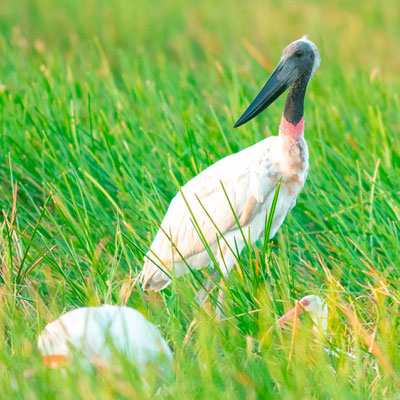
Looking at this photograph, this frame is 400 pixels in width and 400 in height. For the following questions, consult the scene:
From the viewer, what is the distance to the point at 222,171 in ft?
9.63

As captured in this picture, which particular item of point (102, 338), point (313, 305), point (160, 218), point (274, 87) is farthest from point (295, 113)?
point (102, 338)

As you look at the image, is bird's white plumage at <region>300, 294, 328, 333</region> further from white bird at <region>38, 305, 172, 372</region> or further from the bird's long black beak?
the bird's long black beak

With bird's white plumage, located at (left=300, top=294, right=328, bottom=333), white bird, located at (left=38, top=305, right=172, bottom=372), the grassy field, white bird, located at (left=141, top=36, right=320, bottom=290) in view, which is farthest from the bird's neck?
white bird, located at (left=38, top=305, right=172, bottom=372)

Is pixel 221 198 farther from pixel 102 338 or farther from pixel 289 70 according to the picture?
pixel 102 338

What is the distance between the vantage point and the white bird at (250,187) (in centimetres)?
287

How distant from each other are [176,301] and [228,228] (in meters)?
0.63

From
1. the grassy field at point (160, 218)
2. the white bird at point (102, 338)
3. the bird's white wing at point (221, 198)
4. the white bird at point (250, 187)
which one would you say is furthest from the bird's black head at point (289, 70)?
the white bird at point (102, 338)

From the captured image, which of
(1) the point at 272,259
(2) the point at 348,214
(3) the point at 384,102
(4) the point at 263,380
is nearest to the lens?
(4) the point at 263,380

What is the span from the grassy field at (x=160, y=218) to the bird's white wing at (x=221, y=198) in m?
0.09

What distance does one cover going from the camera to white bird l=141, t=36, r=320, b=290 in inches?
113

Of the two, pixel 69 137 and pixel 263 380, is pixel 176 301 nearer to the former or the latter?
pixel 263 380

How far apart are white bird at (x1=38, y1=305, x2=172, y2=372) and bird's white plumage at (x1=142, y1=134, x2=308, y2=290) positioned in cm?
86

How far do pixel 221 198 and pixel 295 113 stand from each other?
0.42 metres

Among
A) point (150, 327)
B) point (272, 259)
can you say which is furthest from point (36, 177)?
point (150, 327)
